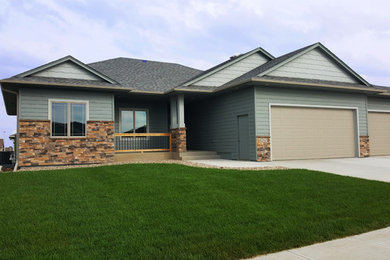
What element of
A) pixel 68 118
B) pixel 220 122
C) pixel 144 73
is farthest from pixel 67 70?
pixel 220 122

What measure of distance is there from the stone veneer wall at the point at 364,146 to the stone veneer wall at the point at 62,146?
1248cm

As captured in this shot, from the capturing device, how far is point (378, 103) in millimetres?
17375

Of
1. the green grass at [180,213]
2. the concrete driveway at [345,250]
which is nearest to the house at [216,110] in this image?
the green grass at [180,213]

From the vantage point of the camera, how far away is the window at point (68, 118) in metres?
12.7

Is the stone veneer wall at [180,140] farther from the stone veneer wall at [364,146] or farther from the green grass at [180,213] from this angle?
the stone veneer wall at [364,146]

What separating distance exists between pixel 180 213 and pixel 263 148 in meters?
8.70

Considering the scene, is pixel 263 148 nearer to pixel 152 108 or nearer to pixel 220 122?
pixel 220 122

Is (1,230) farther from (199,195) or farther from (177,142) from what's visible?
(177,142)

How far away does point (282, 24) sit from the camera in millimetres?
15023

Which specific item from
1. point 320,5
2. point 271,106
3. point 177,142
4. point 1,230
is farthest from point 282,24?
point 1,230

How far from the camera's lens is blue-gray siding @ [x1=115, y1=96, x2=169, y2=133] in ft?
55.5

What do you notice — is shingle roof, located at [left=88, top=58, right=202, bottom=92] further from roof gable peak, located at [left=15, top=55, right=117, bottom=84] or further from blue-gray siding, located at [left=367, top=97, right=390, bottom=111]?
blue-gray siding, located at [left=367, top=97, right=390, bottom=111]

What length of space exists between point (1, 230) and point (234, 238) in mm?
3410

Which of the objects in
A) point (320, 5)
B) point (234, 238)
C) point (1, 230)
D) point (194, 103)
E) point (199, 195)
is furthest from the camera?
point (194, 103)
